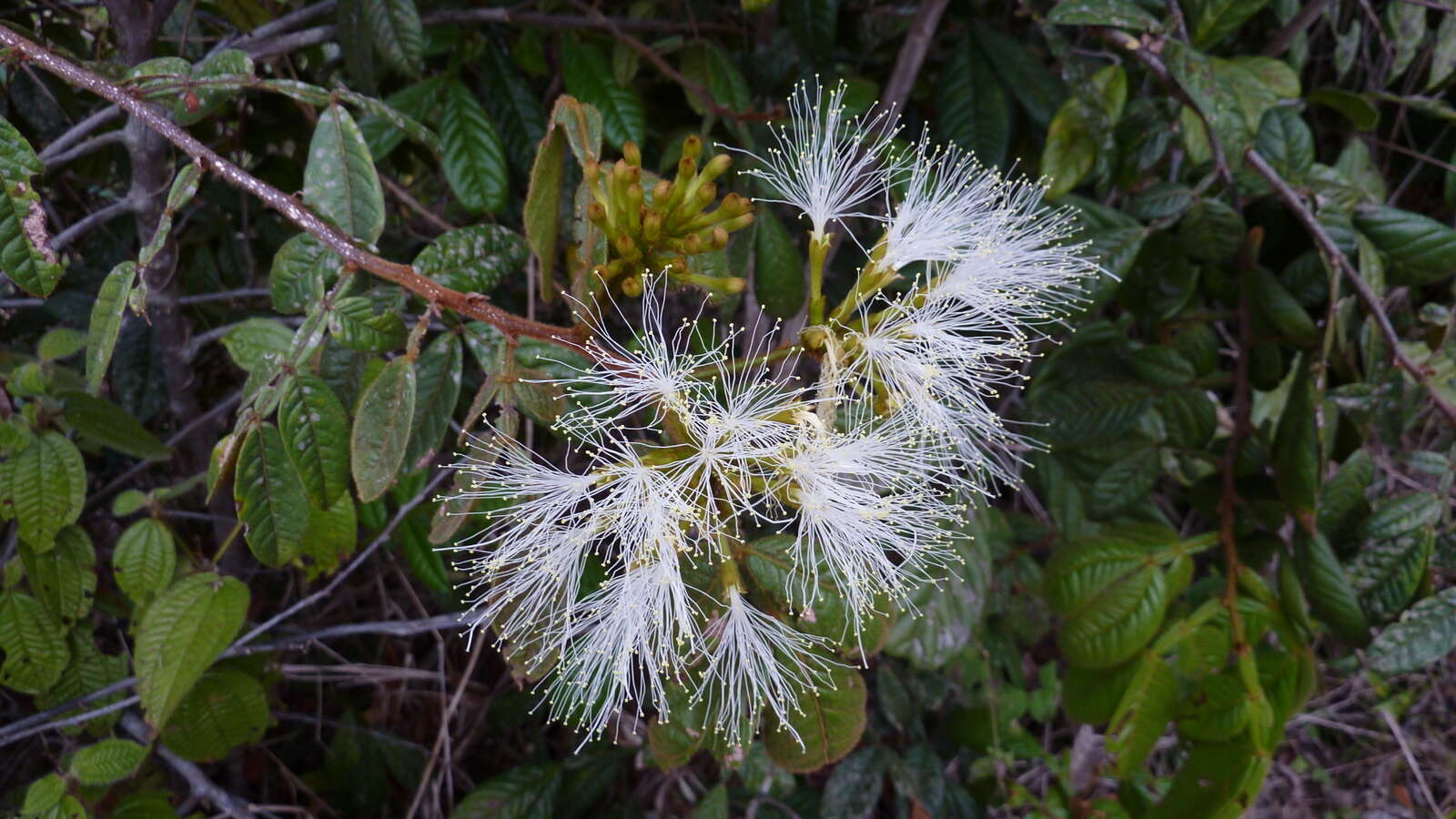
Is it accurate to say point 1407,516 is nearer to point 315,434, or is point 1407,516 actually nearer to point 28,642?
point 315,434

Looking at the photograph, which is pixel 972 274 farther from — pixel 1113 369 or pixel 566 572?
pixel 1113 369

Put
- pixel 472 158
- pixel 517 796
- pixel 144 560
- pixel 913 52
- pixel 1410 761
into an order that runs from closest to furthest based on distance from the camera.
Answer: pixel 144 560 < pixel 472 158 < pixel 913 52 < pixel 517 796 < pixel 1410 761

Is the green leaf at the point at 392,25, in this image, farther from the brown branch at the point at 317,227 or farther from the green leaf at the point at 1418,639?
the green leaf at the point at 1418,639

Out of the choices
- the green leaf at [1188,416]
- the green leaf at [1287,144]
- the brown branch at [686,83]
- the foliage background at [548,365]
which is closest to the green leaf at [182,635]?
the foliage background at [548,365]

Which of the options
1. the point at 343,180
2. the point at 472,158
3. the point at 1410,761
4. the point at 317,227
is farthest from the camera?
the point at 1410,761

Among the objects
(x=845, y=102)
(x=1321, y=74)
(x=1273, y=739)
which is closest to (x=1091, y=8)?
(x=845, y=102)

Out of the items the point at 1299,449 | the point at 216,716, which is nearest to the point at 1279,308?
the point at 1299,449
